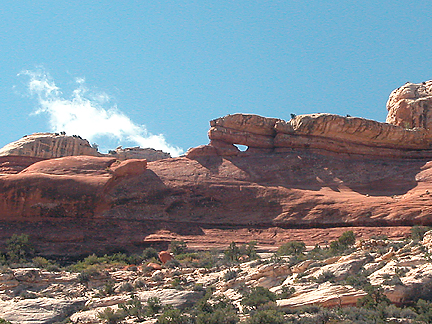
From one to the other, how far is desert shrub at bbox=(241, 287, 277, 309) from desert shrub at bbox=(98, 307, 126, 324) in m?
4.24

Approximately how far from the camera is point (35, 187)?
A: 1537 inches

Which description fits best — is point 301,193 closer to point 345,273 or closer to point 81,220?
point 81,220

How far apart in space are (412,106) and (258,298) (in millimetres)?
30197

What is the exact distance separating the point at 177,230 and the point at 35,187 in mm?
8934

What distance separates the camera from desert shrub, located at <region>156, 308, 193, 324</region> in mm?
20969

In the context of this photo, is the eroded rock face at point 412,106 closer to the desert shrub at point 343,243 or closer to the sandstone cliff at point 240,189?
the sandstone cliff at point 240,189

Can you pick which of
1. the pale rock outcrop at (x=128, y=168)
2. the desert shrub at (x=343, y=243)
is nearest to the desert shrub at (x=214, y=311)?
the desert shrub at (x=343, y=243)

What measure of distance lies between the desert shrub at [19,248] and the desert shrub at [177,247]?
745cm

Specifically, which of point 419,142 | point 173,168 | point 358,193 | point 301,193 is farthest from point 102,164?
point 419,142

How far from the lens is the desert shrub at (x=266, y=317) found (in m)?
19.4

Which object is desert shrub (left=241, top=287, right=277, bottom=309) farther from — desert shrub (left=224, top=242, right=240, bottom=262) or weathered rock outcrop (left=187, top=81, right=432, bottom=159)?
weathered rock outcrop (left=187, top=81, right=432, bottom=159)

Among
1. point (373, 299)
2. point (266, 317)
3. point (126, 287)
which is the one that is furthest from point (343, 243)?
point (266, 317)

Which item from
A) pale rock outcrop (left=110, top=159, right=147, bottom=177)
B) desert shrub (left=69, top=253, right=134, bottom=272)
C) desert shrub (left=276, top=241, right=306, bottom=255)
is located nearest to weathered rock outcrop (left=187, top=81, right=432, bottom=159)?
pale rock outcrop (left=110, top=159, right=147, bottom=177)

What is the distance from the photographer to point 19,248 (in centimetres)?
3459
